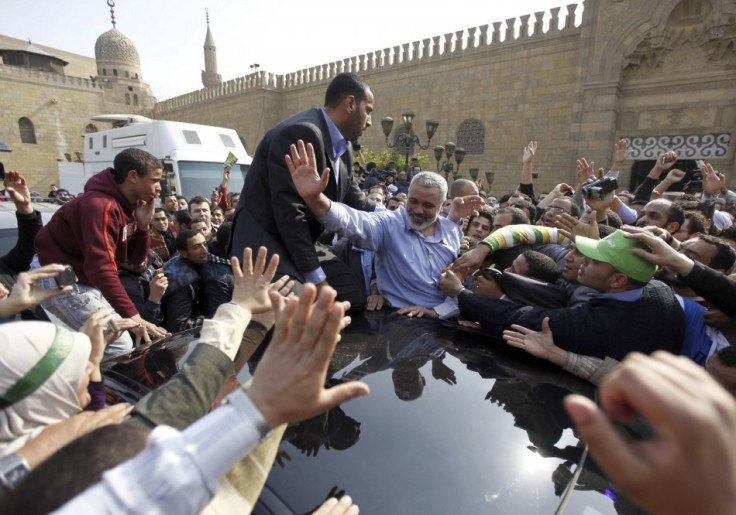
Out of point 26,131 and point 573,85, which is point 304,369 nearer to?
point 573,85

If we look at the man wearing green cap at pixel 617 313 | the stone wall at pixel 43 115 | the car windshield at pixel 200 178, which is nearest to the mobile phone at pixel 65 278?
the man wearing green cap at pixel 617 313

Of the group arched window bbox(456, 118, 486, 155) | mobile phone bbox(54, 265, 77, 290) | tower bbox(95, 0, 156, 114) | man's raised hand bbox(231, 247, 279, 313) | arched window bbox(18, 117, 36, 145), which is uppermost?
tower bbox(95, 0, 156, 114)

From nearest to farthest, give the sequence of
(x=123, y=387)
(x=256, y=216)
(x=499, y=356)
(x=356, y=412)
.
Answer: (x=356, y=412)
(x=123, y=387)
(x=499, y=356)
(x=256, y=216)

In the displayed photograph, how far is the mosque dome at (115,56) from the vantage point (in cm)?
3641

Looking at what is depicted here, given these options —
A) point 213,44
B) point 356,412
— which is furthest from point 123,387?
point 213,44

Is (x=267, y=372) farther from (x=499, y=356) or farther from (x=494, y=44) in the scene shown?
(x=494, y=44)

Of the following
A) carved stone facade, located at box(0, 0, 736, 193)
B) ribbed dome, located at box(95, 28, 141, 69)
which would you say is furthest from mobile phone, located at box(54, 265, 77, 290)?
ribbed dome, located at box(95, 28, 141, 69)

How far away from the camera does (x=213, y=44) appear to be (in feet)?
139

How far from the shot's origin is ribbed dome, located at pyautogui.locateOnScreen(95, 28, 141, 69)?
36.4 m

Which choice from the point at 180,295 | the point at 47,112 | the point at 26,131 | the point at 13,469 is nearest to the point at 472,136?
the point at 180,295

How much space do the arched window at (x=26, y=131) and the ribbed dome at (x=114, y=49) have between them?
11867 millimetres

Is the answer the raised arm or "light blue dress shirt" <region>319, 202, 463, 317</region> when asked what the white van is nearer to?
"light blue dress shirt" <region>319, 202, 463, 317</region>

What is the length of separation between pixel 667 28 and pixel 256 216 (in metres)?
15.8

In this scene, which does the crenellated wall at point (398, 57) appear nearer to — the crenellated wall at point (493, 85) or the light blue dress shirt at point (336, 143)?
the crenellated wall at point (493, 85)
